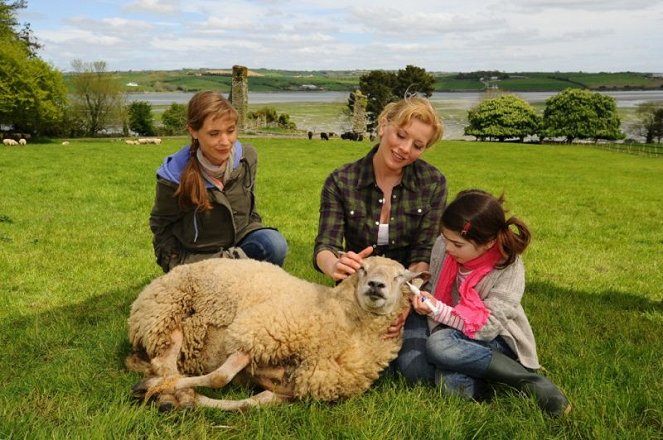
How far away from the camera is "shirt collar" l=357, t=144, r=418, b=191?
459 centimetres

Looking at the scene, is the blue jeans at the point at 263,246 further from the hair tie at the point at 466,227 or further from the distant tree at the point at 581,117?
the distant tree at the point at 581,117

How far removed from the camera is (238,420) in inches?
130

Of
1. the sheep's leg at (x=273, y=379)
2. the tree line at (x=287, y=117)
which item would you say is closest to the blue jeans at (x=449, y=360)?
the sheep's leg at (x=273, y=379)

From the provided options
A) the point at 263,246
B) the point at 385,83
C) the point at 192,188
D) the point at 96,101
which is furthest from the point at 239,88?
the point at 192,188

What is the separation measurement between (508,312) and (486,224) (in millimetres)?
577

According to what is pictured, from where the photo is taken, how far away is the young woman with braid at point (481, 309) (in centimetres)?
369

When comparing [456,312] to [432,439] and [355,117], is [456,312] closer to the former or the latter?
[432,439]

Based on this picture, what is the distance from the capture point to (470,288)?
3.82 m

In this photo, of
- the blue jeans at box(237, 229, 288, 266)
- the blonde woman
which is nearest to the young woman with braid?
the blonde woman

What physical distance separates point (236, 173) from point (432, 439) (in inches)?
109

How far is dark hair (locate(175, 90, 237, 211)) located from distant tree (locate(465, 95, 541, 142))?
61.4 metres

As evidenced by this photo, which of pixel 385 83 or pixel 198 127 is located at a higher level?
pixel 385 83

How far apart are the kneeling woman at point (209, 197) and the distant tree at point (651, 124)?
241 feet

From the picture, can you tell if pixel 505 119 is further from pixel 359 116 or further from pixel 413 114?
pixel 413 114
